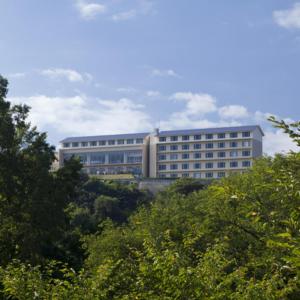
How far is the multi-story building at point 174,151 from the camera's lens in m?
122

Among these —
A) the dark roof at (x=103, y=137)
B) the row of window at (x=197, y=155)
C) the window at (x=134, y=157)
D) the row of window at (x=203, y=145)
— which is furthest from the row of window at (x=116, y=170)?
the row of window at (x=203, y=145)

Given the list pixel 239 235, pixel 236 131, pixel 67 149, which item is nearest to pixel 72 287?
pixel 239 235

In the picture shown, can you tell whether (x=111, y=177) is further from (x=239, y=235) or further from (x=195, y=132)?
(x=239, y=235)

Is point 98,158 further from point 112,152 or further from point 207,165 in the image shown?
point 207,165

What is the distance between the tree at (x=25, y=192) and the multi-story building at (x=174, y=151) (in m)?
95.6

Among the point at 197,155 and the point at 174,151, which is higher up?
the point at 174,151

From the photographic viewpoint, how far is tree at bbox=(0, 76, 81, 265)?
25172mm

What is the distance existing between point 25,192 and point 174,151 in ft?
329

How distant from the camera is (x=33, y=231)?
24922 millimetres

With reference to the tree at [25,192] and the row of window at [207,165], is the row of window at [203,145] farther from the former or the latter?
the tree at [25,192]

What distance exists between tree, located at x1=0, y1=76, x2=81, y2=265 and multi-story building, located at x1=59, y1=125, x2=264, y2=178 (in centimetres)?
9561

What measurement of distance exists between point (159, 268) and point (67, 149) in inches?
5020

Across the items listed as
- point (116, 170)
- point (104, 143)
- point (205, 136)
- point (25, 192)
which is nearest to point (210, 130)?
point (205, 136)

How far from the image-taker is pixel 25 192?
26.6m
